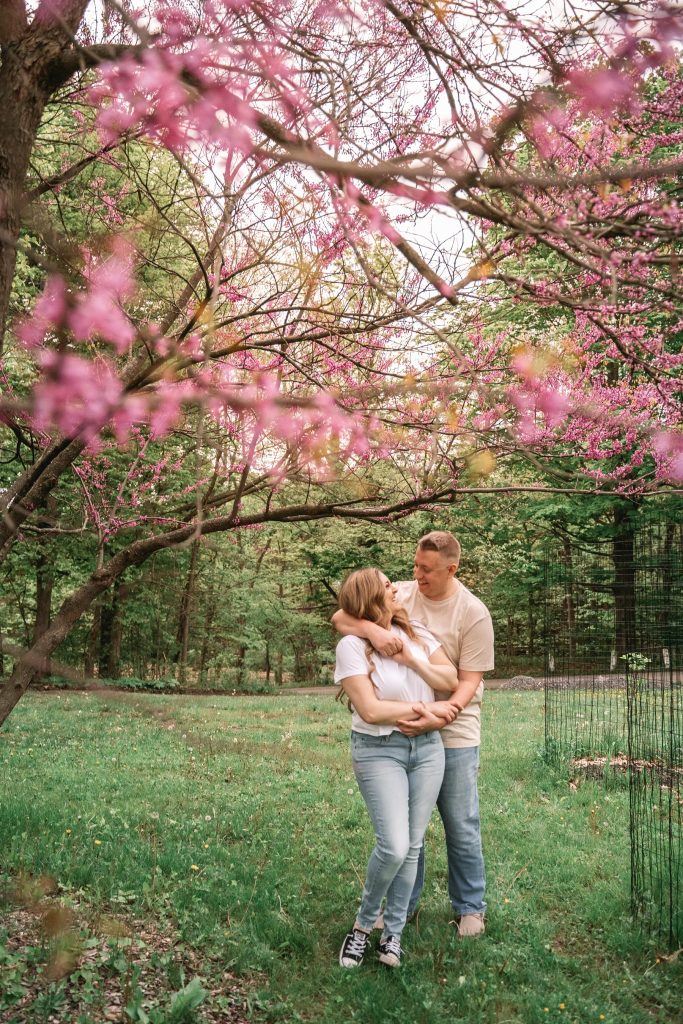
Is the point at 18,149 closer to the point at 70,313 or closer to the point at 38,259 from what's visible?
the point at 70,313

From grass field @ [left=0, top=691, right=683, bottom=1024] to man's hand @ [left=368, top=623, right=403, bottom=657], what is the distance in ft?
4.36

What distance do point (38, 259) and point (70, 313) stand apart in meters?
1.38

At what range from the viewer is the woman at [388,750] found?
333 cm

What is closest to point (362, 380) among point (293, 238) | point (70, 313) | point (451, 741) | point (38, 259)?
point (293, 238)

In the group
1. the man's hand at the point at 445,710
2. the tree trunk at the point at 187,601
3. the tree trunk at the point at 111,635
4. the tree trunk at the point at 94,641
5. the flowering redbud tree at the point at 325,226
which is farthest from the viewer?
→ the tree trunk at the point at 94,641

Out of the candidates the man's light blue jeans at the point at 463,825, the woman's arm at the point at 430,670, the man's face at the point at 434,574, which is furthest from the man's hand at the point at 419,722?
the man's face at the point at 434,574

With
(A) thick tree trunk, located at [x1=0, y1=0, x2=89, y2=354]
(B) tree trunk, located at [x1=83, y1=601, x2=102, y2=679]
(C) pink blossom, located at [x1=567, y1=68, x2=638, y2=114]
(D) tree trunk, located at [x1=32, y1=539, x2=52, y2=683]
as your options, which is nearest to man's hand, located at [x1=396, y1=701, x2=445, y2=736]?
(A) thick tree trunk, located at [x1=0, y1=0, x2=89, y2=354]

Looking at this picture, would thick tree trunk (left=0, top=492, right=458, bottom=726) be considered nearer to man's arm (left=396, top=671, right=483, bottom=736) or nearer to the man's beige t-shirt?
the man's beige t-shirt

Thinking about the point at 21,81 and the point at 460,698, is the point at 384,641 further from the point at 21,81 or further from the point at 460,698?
the point at 21,81

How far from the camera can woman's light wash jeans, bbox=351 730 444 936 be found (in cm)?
329

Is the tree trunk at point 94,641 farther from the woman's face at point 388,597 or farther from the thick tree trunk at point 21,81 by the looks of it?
the thick tree trunk at point 21,81

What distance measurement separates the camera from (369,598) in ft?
11.5

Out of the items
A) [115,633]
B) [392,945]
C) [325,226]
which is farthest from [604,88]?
[115,633]

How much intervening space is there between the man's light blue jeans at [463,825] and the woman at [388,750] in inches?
9.0
